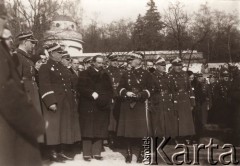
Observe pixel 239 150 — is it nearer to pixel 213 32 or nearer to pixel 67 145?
pixel 67 145

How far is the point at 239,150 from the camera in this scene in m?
4.24

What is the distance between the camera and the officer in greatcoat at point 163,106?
518 centimetres

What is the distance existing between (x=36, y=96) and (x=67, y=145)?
113 centimetres

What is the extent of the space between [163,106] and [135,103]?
89 cm

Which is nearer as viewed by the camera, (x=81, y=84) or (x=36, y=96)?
(x=36, y=96)

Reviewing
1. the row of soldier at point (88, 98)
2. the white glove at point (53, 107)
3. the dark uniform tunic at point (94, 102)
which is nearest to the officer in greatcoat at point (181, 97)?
the row of soldier at point (88, 98)

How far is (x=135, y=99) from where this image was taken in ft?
15.4

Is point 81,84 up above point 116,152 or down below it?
above

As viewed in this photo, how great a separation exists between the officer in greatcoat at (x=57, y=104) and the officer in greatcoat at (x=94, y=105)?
0.14 meters

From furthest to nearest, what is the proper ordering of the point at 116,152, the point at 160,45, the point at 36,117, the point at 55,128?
the point at 160,45 < the point at 116,152 < the point at 55,128 < the point at 36,117

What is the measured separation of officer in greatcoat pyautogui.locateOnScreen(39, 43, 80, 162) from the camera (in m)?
4.39

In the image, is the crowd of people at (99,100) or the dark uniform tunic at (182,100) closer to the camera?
the crowd of people at (99,100)

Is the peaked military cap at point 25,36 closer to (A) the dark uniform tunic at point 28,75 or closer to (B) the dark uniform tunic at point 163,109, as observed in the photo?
(A) the dark uniform tunic at point 28,75

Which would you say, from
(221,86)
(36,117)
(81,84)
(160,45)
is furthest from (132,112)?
(160,45)
